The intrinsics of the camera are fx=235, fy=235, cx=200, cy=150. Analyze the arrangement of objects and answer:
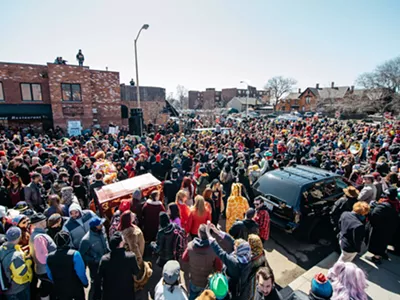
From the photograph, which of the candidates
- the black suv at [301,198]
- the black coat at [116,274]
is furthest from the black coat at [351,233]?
the black coat at [116,274]

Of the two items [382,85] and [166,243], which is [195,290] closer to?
[166,243]

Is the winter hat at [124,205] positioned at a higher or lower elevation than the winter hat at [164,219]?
lower

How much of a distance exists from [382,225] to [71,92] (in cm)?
2087

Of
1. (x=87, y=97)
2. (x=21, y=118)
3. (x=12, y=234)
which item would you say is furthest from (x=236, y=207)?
(x=21, y=118)

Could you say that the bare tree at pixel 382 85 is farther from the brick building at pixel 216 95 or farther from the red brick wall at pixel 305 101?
the brick building at pixel 216 95

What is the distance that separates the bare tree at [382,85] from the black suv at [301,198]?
A: 160 feet

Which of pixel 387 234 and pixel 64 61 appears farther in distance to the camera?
pixel 64 61

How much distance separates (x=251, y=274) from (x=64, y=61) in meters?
21.5

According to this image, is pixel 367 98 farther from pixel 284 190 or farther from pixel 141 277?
pixel 141 277

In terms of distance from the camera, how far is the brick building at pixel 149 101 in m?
28.6

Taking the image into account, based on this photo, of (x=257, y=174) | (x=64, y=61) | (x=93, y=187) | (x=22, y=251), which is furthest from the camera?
(x=64, y=61)

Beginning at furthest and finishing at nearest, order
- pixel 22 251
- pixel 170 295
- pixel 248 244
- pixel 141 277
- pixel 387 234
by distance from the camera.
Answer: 1. pixel 387 234
2. pixel 141 277
3. pixel 22 251
4. pixel 248 244
5. pixel 170 295

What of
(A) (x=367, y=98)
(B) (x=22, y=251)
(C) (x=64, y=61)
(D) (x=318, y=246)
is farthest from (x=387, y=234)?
(A) (x=367, y=98)

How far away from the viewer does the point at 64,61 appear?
743 inches
